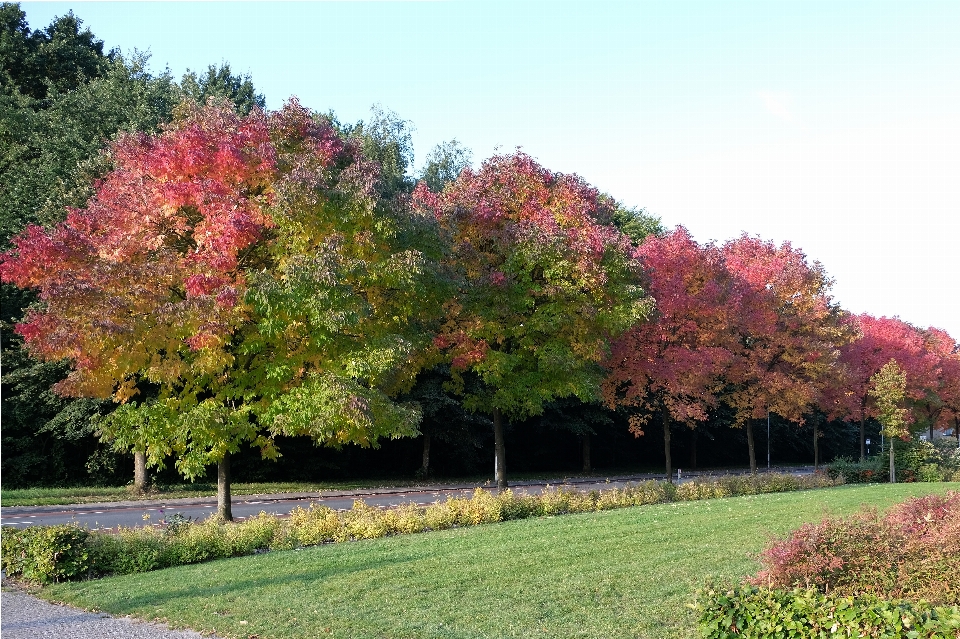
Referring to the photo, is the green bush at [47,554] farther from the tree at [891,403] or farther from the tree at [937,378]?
the tree at [937,378]

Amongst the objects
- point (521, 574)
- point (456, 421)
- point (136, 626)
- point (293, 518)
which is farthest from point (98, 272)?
point (456, 421)

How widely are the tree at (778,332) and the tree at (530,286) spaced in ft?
35.0

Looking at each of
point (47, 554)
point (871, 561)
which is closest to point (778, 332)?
point (871, 561)

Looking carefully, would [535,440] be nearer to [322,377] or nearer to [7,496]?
[7,496]

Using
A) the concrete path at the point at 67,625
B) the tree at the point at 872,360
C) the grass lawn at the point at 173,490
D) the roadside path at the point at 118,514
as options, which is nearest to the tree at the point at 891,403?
the tree at the point at 872,360

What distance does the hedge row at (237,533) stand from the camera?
490 inches

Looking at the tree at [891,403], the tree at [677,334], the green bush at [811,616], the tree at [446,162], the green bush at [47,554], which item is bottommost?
the green bush at [47,554]

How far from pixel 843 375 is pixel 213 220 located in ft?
98.8

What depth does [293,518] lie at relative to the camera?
16.4 m

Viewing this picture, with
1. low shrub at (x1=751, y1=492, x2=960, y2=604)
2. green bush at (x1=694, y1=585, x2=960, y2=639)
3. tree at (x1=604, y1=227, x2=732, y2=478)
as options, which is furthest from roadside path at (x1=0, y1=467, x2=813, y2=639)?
low shrub at (x1=751, y1=492, x2=960, y2=604)

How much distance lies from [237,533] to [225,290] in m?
4.42

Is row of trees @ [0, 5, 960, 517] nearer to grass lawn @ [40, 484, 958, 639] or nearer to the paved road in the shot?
the paved road

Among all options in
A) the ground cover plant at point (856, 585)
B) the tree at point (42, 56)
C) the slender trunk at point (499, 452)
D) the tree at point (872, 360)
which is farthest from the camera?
the tree at point (872, 360)

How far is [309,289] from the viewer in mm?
15648
